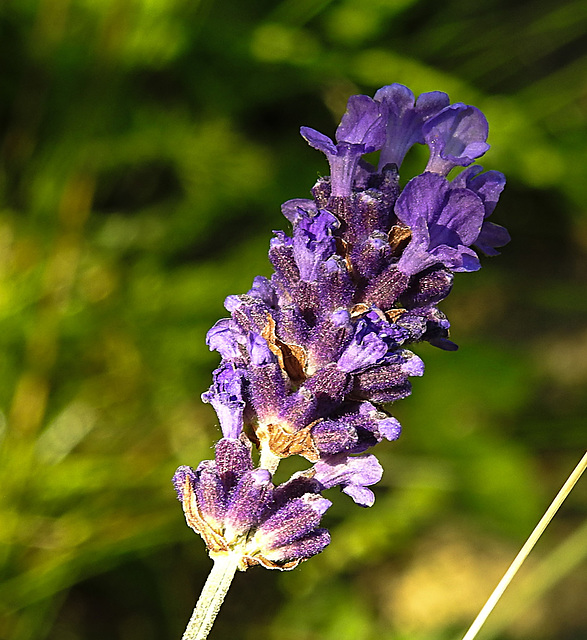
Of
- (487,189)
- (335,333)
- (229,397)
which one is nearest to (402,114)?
(487,189)

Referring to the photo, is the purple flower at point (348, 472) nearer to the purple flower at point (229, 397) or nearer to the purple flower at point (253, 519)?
the purple flower at point (253, 519)

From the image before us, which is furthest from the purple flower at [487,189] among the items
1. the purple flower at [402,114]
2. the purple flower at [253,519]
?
the purple flower at [253,519]

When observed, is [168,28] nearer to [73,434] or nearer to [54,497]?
[73,434]

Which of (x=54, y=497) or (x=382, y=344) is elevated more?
(x=54, y=497)

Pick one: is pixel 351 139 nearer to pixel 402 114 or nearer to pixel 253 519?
pixel 402 114

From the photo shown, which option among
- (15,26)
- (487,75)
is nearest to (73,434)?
(15,26)

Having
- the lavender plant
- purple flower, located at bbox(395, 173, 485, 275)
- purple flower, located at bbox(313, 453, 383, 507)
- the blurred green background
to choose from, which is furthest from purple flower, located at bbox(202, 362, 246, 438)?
the blurred green background

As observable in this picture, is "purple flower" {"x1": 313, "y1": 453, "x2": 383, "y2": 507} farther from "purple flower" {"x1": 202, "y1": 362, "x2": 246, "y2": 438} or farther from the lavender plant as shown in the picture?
"purple flower" {"x1": 202, "y1": 362, "x2": 246, "y2": 438}
